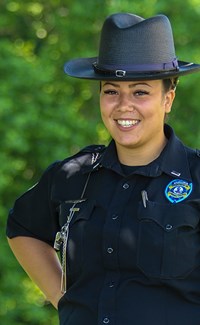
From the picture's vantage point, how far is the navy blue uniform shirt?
10.9ft

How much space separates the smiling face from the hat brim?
0.09 ft

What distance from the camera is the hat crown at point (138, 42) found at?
11.3 ft

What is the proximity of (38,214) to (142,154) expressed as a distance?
0.51 metres

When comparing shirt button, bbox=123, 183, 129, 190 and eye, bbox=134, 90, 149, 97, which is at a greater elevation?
eye, bbox=134, 90, 149, 97

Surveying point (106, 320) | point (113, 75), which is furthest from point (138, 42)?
point (106, 320)

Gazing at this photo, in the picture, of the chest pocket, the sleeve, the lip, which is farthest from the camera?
the sleeve

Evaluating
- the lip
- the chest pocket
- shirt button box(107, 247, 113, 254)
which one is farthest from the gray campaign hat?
shirt button box(107, 247, 113, 254)

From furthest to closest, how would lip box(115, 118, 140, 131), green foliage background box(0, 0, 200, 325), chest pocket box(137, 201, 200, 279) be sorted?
green foliage background box(0, 0, 200, 325), lip box(115, 118, 140, 131), chest pocket box(137, 201, 200, 279)

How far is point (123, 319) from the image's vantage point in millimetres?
3342

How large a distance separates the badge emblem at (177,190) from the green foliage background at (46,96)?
190 inches

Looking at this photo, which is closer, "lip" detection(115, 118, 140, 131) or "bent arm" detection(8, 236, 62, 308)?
"lip" detection(115, 118, 140, 131)

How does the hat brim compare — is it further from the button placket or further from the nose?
the button placket

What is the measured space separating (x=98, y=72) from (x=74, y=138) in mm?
5443

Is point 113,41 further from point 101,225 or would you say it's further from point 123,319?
point 123,319
